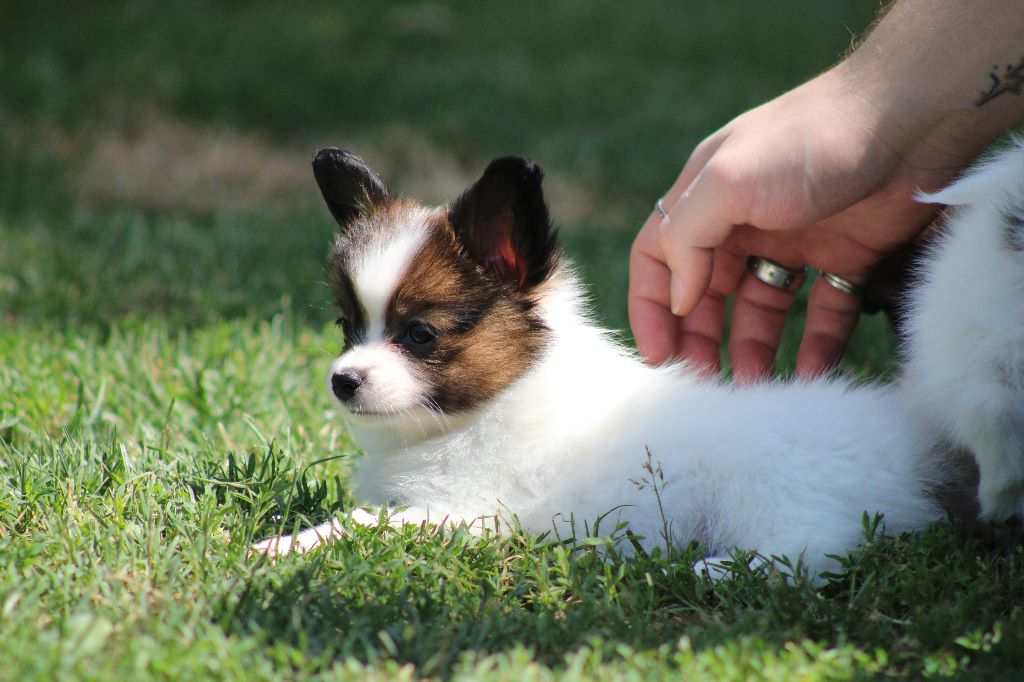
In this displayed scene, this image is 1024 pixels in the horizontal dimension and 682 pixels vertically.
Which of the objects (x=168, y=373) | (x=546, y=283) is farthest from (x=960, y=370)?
(x=168, y=373)

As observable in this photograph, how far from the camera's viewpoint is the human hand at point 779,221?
3186 millimetres

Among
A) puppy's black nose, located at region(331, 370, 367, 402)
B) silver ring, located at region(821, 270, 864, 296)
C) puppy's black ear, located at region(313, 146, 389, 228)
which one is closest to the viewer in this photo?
puppy's black nose, located at region(331, 370, 367, 402)

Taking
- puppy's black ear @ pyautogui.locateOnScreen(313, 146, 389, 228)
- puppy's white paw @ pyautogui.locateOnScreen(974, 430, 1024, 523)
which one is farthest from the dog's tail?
puppy's black ear @ pyautogui.locateOnScreen(313, 146, 389, 228)

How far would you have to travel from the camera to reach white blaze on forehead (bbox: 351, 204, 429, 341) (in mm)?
2848

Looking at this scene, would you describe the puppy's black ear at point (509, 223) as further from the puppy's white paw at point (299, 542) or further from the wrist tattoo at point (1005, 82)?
the wrist tattoo at point (1005, 82)

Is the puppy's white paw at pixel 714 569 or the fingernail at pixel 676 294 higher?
the fingernail at pixel 676 294

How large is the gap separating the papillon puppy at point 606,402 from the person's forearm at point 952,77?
2.47 ft

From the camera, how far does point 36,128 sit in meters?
7.59

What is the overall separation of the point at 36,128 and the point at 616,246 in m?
4.64

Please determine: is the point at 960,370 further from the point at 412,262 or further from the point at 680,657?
the point at 412,262

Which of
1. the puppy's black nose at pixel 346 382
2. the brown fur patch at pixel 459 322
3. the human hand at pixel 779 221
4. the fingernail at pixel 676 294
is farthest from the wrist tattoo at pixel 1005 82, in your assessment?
the puppy's black nose at pixel 346 382

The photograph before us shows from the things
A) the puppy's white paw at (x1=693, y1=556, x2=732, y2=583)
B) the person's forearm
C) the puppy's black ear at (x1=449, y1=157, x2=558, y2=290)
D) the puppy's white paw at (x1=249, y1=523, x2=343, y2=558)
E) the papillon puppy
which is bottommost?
the puppy's white paw at (x1=249, y1=523, x2=343, y2=558)

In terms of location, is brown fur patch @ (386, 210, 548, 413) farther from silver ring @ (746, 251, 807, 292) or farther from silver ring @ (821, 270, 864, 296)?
silver ring @ (821, 270, 864, 296)

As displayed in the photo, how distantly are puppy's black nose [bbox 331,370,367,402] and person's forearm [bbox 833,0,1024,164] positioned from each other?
6.13 ft
